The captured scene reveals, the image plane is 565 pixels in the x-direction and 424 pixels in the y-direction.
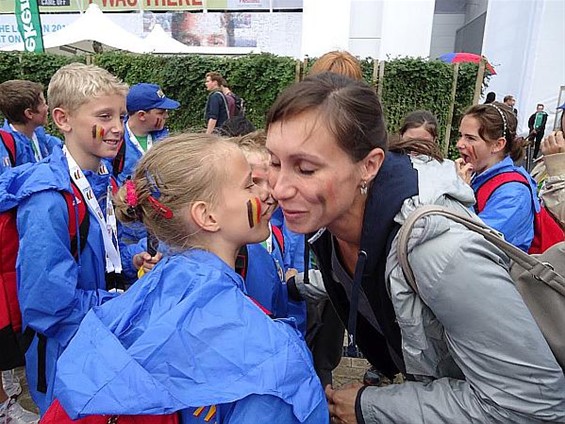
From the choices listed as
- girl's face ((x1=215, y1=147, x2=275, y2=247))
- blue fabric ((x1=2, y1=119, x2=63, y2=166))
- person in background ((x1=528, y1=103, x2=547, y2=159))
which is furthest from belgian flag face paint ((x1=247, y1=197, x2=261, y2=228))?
person in background ((x1=528, y1=103, x2=547, y2=159))

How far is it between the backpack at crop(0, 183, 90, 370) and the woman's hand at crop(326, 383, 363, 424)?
1338 millimetres

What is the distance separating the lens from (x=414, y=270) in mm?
1295

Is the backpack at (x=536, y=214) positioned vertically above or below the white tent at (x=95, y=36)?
below

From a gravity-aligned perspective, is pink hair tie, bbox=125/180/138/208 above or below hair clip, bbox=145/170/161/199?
below

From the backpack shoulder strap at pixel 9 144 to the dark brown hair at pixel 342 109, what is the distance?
3.76 m

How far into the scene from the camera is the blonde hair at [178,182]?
166 cm

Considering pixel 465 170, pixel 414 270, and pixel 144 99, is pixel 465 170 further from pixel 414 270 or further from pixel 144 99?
pixel 144 99

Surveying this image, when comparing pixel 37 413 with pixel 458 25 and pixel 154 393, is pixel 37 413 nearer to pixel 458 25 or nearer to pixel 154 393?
pixel 154 393

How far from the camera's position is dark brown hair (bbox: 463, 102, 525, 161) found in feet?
11.0

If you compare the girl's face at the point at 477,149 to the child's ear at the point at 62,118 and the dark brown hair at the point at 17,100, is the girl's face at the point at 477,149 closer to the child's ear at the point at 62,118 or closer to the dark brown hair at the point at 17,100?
the child's ear at the point at 62,118

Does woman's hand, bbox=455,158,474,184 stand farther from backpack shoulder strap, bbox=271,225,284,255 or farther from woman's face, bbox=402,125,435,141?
backpack shoulder strap, bbox=271,225,284,255

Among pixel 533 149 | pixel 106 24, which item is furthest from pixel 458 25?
pixel 106 24

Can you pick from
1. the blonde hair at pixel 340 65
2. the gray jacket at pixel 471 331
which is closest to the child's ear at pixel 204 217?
the gray jacket at pixel 471 331

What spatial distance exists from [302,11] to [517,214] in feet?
70.0
